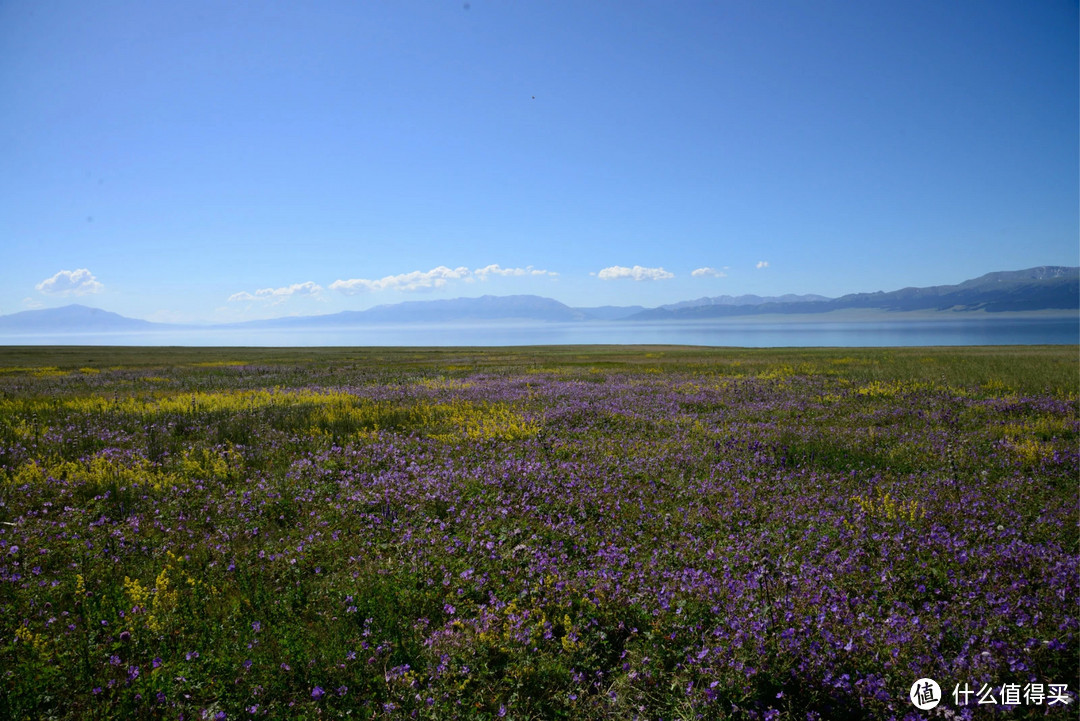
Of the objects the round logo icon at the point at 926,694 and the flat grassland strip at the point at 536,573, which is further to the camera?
the flat grassland strip at the point at 536,573

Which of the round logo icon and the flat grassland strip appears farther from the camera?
the flat grassland strip

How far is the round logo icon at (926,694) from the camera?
369 cm

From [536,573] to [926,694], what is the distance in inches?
146

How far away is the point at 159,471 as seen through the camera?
30.9 ft

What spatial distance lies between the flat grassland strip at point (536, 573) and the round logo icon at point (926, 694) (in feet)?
0.34

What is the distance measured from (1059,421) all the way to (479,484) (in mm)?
16137

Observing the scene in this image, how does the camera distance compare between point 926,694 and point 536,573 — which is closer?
point 926,694

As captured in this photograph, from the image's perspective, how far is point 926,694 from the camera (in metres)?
3.78

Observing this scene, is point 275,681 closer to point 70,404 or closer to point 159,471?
point 159,471

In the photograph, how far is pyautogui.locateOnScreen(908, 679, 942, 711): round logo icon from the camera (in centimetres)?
369

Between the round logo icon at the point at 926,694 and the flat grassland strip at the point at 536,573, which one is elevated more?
the flat grassland strip at the point at 536,573

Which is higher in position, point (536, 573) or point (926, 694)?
point (536, 573)

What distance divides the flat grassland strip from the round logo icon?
0.34 ft

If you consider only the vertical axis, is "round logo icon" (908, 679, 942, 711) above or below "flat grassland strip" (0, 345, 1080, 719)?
below
